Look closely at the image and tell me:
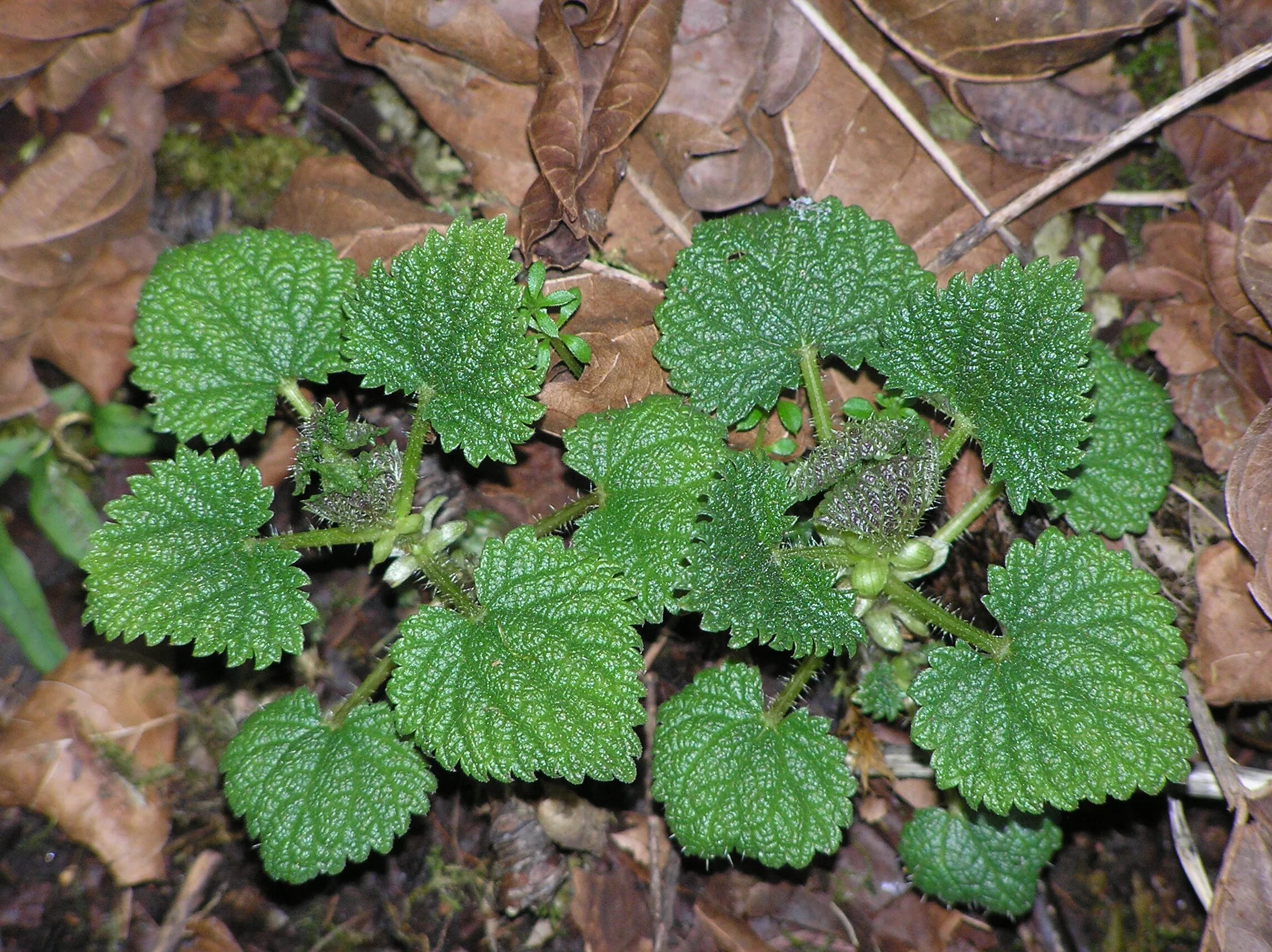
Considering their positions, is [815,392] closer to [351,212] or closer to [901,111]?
[901,111]

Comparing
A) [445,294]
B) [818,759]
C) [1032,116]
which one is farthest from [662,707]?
[1032,116]

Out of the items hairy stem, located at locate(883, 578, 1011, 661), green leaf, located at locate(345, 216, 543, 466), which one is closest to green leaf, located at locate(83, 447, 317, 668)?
green leaf, located at locate(345, 216, 543, 466)

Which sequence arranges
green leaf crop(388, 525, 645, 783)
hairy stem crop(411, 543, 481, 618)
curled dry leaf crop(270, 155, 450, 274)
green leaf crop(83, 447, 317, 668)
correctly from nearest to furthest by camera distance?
1. green leaf crop(388, 525, 645, 783)
2. green leaf crop(83, 447, 317, 668)
3. hairy stem crop(411, 543, 481, 618)
4. curled dry leaf crop(270, 155, 450, 274)

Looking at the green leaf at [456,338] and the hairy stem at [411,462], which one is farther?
the hairy stem at [411,462]

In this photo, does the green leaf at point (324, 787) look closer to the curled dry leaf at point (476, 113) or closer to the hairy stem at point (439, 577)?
the hairy stem at point (439, 577)

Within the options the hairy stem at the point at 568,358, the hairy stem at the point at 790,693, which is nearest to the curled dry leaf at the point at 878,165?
the hairy stem at the point at 568,358

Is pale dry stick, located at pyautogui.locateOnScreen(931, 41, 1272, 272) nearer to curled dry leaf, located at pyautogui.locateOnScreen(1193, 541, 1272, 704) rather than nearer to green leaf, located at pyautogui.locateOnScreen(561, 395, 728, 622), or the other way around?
green leaf, located at pyautogui.locateOnScreen(561, 395, 728, 622)

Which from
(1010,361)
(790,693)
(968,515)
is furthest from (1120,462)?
(790,693)

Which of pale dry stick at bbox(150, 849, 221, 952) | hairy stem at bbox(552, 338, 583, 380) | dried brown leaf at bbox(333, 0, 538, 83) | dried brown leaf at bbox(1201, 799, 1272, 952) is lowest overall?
dried brown leaf at bbox(1201, 799, 1272, 952)
